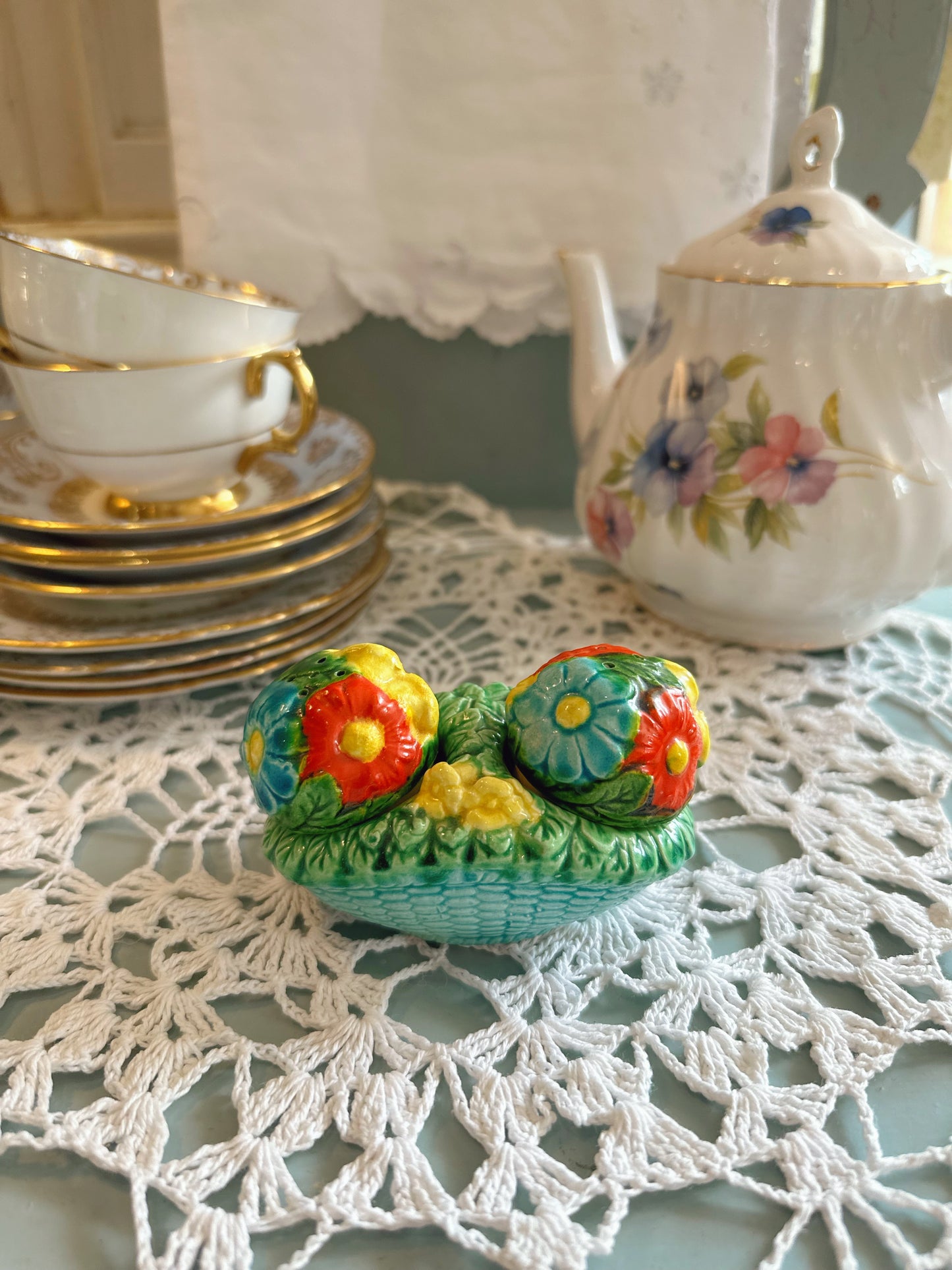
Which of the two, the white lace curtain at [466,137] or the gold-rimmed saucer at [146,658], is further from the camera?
the white lace curtain at [466,137]

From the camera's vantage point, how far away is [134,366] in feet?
1.67

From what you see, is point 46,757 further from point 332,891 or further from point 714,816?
point 714,816

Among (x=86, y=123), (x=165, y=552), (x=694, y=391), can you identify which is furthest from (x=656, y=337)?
(x=86, y=123)

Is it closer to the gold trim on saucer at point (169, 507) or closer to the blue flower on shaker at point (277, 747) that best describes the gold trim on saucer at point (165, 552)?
the gold trim on saucer at point (169, 507)

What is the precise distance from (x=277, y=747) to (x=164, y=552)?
0.23 metres

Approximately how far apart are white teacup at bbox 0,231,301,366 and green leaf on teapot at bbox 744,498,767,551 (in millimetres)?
321

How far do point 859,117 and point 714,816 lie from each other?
0.56 m

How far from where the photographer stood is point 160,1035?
33cm

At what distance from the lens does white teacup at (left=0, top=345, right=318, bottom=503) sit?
500 millimetres

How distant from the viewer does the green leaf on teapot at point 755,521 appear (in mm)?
524

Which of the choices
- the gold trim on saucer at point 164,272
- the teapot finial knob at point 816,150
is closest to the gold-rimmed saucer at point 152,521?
the gold trim on saucer at point 164,272

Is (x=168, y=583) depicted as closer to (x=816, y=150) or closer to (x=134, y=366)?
(x=134, y=366)

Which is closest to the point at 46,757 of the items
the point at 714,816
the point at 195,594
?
the point at 195,594

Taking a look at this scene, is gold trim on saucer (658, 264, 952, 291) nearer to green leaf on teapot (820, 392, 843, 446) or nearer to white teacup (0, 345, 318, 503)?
green leaf on teapot (820, 392, 843, 446)
